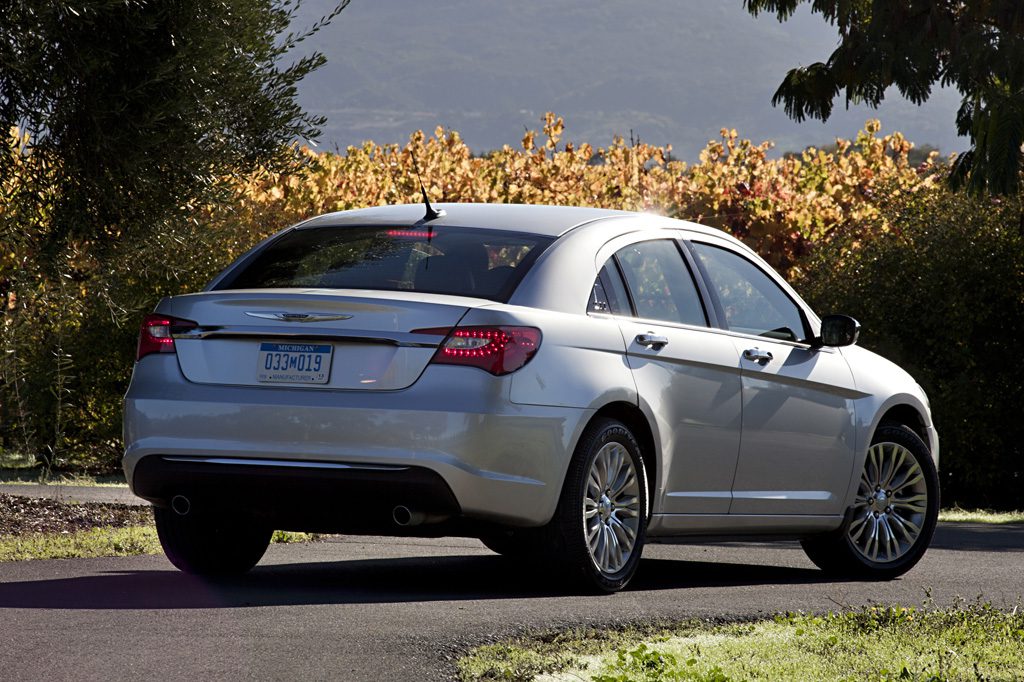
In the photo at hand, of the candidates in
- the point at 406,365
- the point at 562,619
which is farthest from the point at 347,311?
the point at 562,619

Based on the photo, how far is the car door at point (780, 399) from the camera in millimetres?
8797

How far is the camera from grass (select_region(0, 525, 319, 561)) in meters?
9.53

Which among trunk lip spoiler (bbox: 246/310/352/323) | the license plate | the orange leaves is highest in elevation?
the orange leaves

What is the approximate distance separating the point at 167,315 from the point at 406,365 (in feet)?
3.89

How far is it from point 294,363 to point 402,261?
0.82m

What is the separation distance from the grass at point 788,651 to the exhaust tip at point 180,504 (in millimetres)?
1886

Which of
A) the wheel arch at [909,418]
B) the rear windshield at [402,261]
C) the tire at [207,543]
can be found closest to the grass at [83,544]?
the tire at [207,543]

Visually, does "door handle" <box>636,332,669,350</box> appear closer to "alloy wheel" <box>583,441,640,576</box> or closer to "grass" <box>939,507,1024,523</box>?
"alloy wheel" <box>583,441,640,576</box>

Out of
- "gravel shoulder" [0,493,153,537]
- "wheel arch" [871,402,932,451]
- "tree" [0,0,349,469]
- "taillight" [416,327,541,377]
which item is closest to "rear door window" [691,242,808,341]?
"wheel arch" [871,402,932,451]

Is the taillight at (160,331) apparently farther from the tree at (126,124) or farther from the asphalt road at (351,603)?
the tree at (126,124)

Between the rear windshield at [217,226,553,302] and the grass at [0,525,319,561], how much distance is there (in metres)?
2.29

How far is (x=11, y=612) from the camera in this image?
7.12m

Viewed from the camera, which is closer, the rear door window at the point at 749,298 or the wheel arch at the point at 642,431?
the wheel arch at the point at 642,431

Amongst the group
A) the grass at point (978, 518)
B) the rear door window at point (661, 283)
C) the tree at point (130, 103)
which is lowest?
the grass at point (978, 518)
